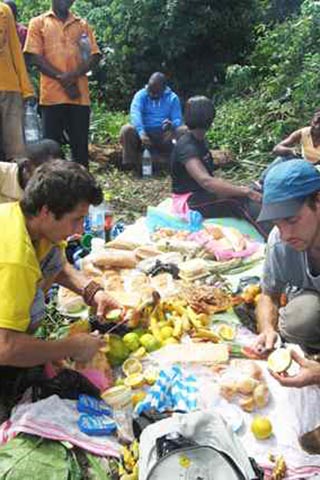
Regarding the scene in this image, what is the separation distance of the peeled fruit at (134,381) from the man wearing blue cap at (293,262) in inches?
24.7

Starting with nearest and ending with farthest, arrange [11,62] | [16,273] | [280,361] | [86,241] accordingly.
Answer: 1. [16,273]
2. [280,361]
3. [86,241]
4. [11,62]

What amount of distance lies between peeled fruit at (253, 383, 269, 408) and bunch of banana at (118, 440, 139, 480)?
0.66m

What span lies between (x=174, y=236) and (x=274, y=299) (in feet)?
5.64

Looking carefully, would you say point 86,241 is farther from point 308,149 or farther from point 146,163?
point 146,163

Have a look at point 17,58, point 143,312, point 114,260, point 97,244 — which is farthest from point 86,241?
point 17,58

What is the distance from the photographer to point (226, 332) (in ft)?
11.5

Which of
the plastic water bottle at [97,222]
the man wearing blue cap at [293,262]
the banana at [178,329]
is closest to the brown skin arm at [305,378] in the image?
the man wearing blue cap at [293,262]

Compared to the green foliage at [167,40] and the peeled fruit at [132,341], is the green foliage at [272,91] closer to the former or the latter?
the green foliage at [167,40]

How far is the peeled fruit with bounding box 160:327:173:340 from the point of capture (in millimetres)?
3431

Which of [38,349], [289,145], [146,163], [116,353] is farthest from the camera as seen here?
[146,163]

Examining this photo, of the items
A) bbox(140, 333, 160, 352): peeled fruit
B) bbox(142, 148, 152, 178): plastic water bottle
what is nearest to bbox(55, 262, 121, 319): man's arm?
bbox(140, 333, 160, 352): peeled fruit

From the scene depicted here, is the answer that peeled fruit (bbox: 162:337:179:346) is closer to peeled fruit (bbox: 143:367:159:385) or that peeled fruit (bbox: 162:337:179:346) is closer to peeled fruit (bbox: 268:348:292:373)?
peeled fruit (bbox: 143:367:159:385)

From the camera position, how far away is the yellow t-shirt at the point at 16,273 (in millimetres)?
2445

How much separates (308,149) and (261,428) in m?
3.46
